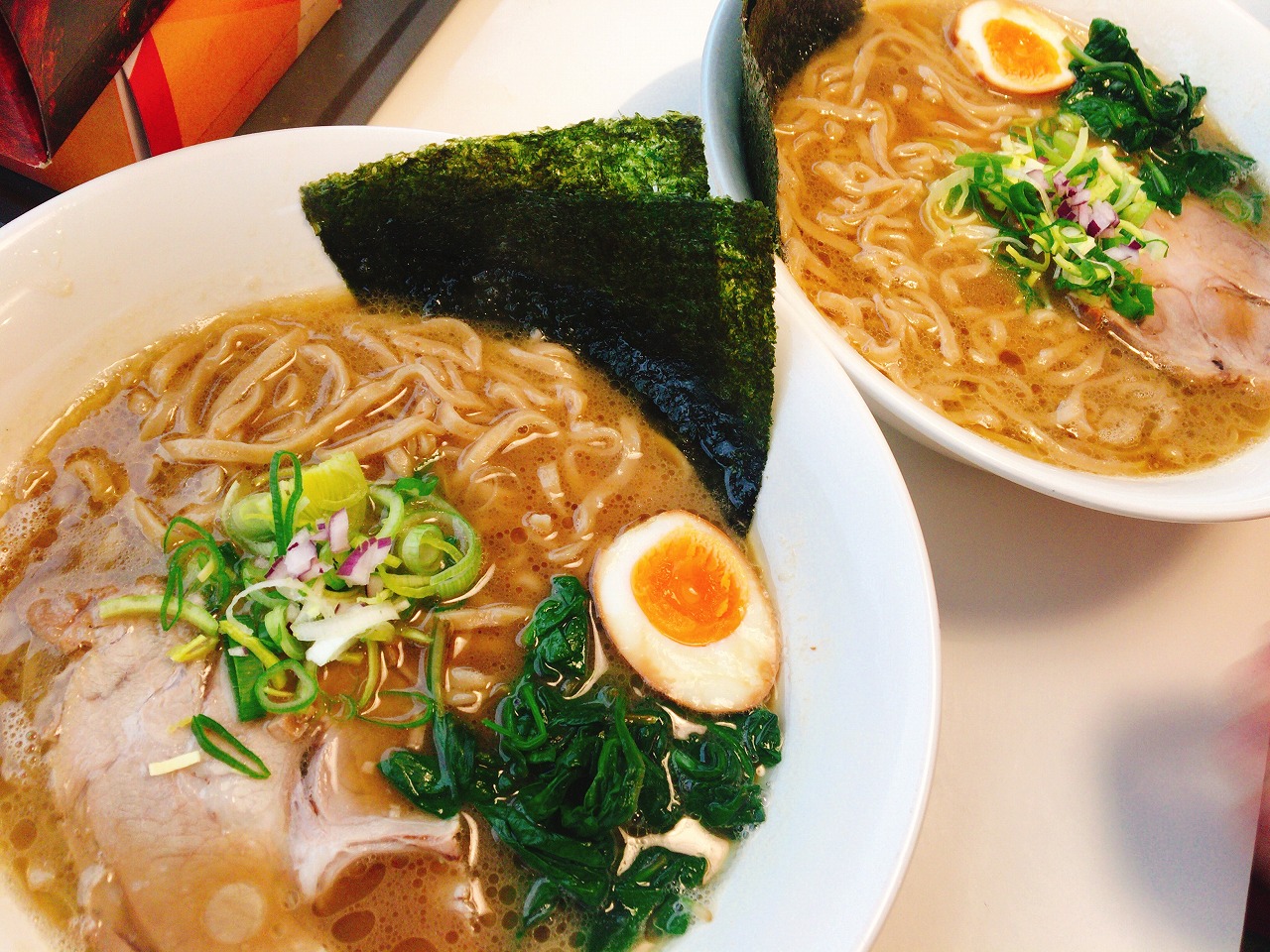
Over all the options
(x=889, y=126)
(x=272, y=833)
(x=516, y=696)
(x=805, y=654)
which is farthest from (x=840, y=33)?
(x=272, y=833)

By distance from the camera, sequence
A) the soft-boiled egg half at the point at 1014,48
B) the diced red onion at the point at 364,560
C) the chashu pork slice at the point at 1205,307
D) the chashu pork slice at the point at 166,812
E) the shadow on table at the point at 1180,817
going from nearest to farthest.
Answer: the chashu pork slice at the point at 166,812 → the diced red onion at the point at 364,560 → the shadow on table at the point at 1180,817 → the chashu pork slice at the point at 1205,307 → the soft-boiled egg half at the point at 1014,48

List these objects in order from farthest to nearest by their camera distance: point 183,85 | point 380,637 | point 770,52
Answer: point 770,52 → point 183,85 → point 380,637

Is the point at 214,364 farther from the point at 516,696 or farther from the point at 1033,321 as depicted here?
the point at 1033,321

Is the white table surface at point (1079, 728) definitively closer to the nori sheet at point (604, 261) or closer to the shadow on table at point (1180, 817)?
the shadow on table at point (1180, 817)

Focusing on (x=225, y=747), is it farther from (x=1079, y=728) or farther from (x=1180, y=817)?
(x=1180, y=817)

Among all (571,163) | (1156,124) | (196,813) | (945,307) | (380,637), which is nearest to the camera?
(196,813)

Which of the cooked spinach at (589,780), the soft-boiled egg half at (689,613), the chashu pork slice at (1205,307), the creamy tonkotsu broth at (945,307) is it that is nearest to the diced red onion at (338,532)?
the cooked spinach at (589,780)

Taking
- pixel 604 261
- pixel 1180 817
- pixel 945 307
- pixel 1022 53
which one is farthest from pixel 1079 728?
pixel 1022 53
